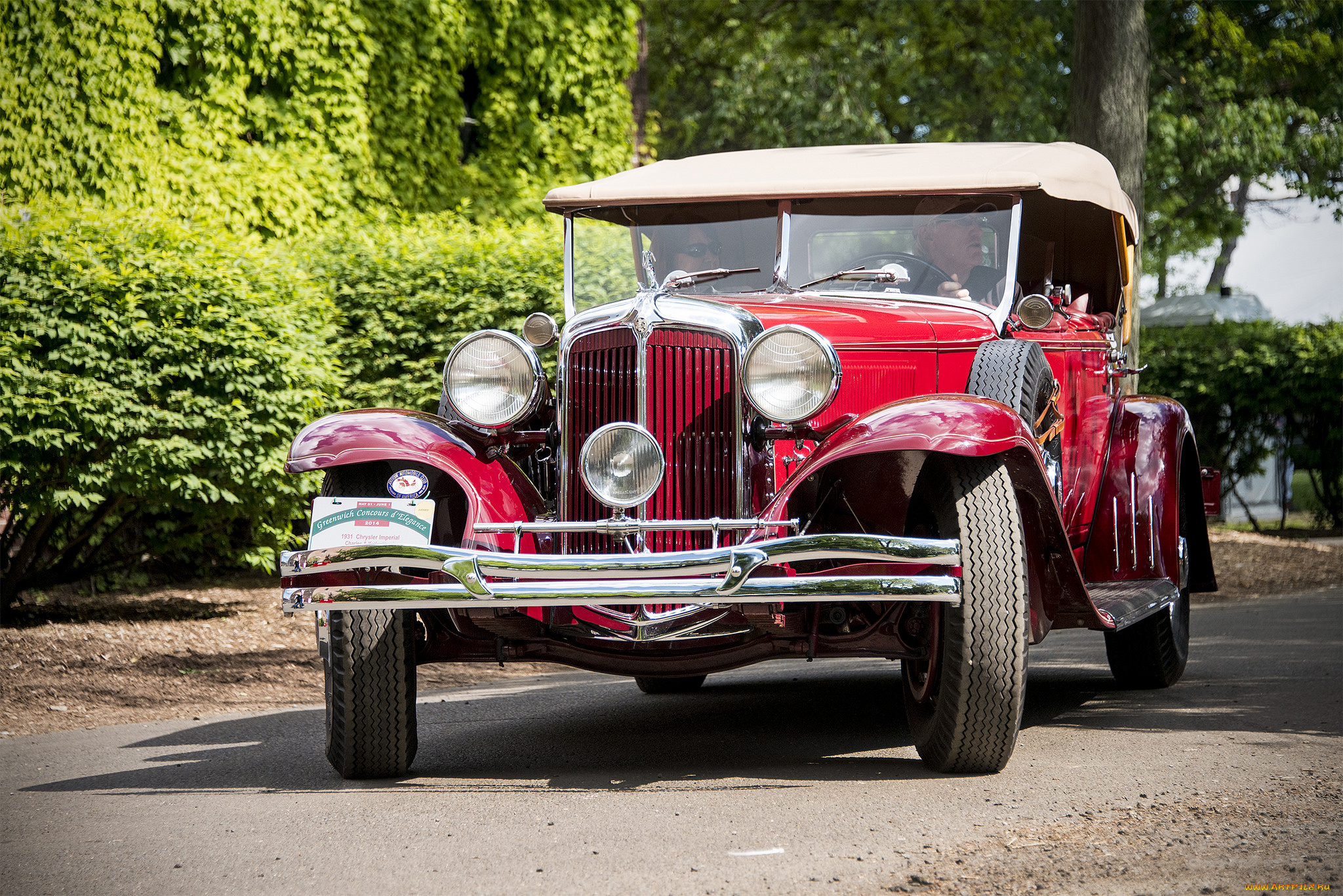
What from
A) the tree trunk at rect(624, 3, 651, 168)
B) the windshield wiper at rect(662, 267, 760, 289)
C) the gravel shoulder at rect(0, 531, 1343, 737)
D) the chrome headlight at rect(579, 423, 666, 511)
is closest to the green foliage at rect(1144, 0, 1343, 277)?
the tree trunk at rect(624, 3, 651, 168)

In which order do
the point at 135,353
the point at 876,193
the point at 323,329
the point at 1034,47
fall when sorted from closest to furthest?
the point at 876,193
the point at 135,353
the point at 323,329
the point at 1034,47

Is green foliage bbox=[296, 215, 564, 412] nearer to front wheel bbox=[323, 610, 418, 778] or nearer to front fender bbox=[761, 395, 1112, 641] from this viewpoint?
front wheel bbox=[323, 610, 418, 778]

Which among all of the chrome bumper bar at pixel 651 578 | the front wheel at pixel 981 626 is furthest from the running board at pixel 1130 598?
the chrome bumper bar at pixel 651 578

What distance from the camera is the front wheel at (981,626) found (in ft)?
12.3

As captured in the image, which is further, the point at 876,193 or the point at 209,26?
the point at 209,26

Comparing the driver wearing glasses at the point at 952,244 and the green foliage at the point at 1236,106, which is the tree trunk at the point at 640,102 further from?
the driver wearing glasses at the point at 952,244

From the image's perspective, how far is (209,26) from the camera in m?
10.6

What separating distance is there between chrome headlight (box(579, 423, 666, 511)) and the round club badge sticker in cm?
51

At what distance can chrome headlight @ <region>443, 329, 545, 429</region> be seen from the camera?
4.32 m

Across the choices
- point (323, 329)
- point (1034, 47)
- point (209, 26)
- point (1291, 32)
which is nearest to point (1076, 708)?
point (323, 329)

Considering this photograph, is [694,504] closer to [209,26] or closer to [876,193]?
[876,193]

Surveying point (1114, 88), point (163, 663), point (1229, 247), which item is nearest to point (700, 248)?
point (163, 663)

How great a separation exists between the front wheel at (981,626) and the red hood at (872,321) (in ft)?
2.62

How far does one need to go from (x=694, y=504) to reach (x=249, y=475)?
4465 millimetres
